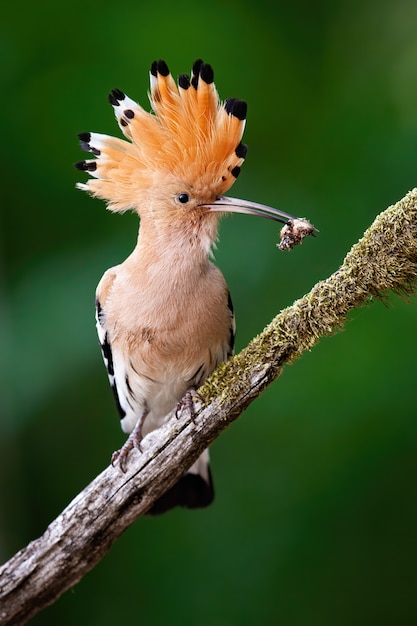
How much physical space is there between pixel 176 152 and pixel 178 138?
1.3 inches

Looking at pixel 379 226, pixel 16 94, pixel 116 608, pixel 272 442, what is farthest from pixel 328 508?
pixel 16 94

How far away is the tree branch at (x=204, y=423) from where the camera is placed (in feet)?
4.48

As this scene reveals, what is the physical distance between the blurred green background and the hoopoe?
58 centimetres

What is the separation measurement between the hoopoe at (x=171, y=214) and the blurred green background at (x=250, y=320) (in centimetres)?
58

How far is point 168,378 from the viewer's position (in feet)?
6.13

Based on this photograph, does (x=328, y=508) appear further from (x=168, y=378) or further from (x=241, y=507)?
(x=168, y=378)

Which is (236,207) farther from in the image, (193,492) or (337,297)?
(193,492)

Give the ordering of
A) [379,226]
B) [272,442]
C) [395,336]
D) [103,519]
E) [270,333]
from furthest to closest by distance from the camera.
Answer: [272,442] < [395,336] < [103,519] < [270,333] < [379,226]

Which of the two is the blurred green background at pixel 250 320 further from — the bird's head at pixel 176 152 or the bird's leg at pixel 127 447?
the bird's head at pixel 176 152

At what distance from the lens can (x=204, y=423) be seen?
1.59 meters

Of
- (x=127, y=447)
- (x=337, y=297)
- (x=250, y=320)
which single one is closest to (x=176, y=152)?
(x=337, y=297)

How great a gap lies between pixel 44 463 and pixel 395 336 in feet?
4.13

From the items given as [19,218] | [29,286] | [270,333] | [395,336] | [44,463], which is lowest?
[270,333]

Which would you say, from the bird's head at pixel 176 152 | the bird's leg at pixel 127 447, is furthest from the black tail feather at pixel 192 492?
the bird's head at pixel 176 152
